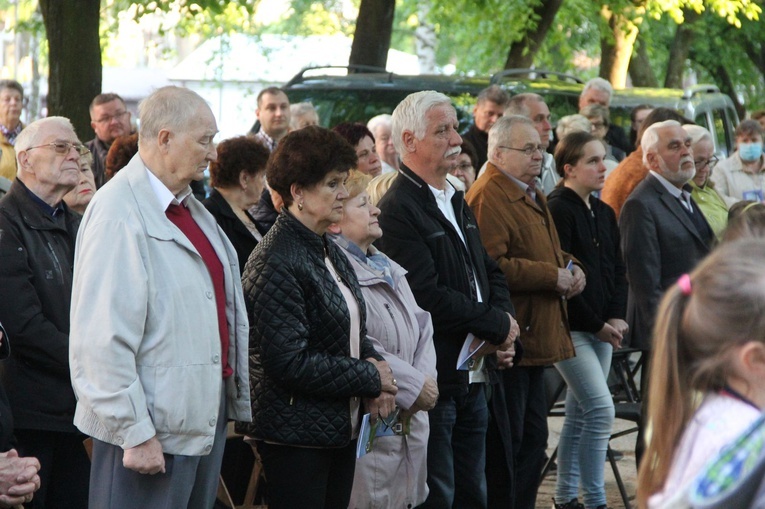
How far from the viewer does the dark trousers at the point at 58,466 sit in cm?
492

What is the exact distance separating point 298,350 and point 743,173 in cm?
729

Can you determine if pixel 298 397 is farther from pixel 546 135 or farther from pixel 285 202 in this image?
pixel 546 135

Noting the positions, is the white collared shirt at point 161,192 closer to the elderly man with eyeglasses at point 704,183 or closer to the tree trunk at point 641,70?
the elderly man with eyeglasses at point 704,183

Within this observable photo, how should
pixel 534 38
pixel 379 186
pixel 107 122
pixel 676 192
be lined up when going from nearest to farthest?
pixel 379 186 → pixel 676 192 → pixel 107 122 → pixel 534 38

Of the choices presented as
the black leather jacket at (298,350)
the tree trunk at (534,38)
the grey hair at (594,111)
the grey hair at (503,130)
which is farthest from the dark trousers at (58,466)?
the tree trunk at (534,38)

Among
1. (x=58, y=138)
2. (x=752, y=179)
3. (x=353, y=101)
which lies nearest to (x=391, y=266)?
(x=58, y=138)

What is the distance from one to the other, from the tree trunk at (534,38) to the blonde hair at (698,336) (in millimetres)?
15826

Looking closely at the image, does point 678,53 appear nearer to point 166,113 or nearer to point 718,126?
point 718,126

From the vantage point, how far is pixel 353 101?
10789 millimetres

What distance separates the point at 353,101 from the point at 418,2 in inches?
472

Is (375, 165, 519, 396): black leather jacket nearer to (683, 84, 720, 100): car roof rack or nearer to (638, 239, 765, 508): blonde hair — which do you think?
→ (638, 239, 765, 508): blonde hair

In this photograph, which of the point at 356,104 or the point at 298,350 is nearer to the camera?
the point at 298,350

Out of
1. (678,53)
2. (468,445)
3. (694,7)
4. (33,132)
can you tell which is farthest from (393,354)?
(678,53)

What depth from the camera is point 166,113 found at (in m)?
4.21
